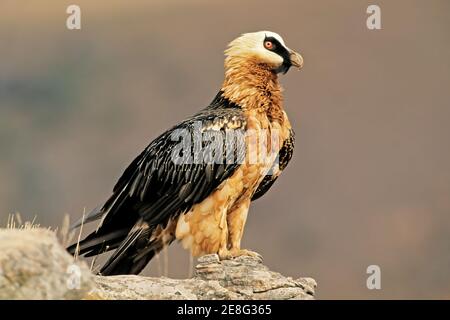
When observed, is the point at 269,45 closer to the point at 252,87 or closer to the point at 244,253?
the point at 252,87

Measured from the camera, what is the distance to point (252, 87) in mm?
16141

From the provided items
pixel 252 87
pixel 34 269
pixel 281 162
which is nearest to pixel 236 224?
pixel 281 162

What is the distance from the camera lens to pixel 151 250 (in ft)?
51.0

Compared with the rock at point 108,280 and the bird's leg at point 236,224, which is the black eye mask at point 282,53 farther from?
the rock at point 108,280

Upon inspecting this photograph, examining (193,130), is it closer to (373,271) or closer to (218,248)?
(218,248)

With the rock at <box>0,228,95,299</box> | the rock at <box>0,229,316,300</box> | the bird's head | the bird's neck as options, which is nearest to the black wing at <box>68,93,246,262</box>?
the bird's neck

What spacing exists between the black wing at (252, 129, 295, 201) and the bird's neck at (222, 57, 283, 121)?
16.9 inches

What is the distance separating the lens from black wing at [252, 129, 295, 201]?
16.1 meters

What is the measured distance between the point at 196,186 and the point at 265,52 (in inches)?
100

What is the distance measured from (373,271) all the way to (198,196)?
270 centimetres

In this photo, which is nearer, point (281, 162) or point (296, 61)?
point (281, 162)
